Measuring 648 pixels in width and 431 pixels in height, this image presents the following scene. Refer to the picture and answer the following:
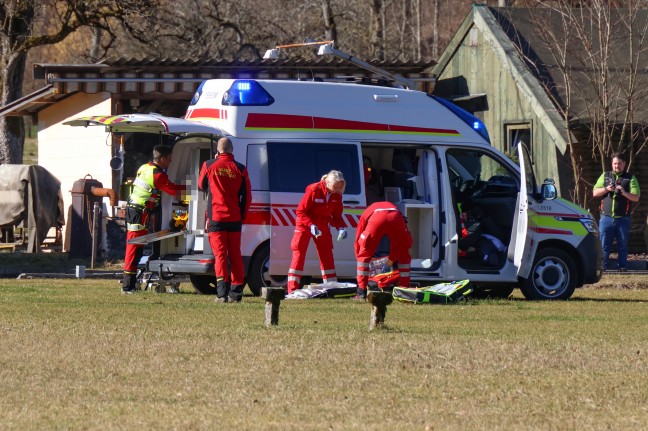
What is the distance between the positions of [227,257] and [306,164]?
5.98ft

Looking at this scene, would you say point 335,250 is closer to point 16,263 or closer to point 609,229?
point 609,229

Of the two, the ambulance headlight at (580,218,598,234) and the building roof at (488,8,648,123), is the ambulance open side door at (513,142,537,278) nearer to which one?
the ambulance headlight at (580,218,598,234)

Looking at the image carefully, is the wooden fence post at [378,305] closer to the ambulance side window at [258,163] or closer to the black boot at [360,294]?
the black boot at [360,294]

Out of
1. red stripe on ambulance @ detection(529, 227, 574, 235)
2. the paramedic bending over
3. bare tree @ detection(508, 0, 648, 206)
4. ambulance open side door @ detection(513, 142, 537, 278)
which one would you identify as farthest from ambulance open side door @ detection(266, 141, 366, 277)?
bare tree @ detection(508, 0, 648, 206)

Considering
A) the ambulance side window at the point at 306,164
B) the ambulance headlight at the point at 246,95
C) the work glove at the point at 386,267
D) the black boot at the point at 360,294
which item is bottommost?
the black boot at the point at 360,294

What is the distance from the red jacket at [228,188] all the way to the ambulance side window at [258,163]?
0.78 m

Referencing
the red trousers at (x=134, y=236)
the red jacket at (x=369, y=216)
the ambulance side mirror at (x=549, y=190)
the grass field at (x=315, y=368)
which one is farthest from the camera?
the ambulance side mirror at (x=549, y=190)

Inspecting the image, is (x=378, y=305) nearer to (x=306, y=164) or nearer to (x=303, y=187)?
(x=303, y=187)

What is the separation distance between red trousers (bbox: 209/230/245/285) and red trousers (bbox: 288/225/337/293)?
773 millimetres

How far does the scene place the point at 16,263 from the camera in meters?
22.9

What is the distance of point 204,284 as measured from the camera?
16.7 m

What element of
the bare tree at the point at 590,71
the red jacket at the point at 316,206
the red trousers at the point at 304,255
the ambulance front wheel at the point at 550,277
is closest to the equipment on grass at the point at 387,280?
the red trousers at the point at 304,255

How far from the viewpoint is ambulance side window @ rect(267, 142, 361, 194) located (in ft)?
50.7

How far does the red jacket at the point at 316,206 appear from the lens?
14867mm
